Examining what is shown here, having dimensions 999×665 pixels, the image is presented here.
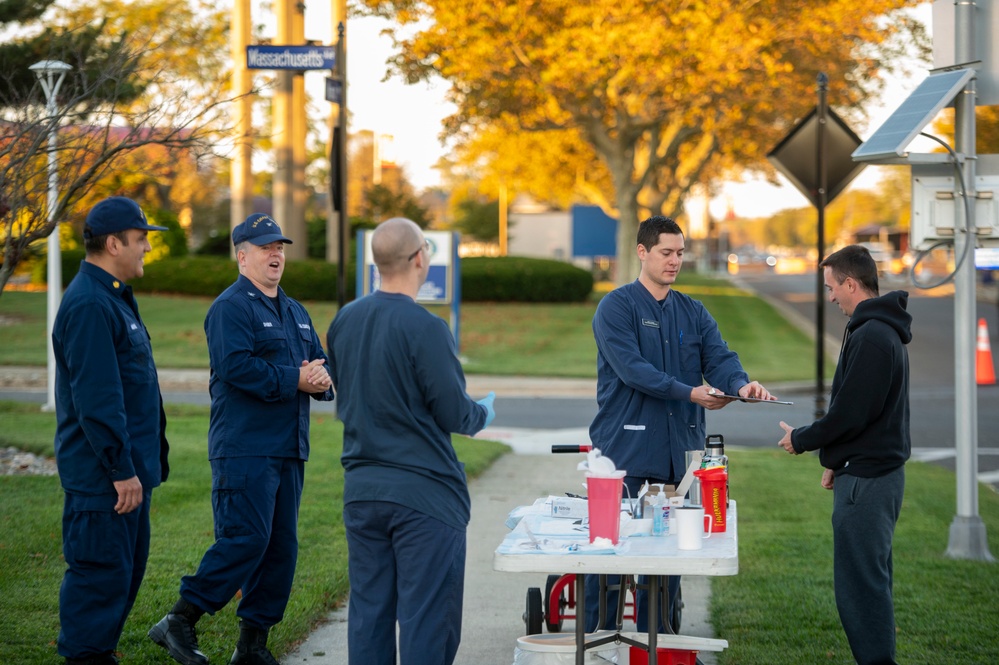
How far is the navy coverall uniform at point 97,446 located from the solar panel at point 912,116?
163 inches

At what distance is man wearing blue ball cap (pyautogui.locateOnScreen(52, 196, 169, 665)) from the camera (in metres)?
4.86

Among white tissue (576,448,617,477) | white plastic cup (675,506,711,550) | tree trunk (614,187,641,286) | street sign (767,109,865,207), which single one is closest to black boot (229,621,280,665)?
white tissue (576,448,617,477)

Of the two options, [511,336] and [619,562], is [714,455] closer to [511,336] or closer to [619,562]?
[619,562]

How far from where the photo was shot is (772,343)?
28.1m

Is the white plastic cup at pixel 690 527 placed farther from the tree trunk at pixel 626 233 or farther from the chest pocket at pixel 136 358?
the tree trunk at pixel 626 233

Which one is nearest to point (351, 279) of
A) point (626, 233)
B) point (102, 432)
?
point (626, 233)

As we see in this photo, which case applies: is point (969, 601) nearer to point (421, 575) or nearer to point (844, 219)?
point (421, 575)

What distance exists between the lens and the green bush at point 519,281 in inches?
1378

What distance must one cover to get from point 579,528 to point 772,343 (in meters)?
24.2

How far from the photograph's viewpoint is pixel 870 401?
5.02m

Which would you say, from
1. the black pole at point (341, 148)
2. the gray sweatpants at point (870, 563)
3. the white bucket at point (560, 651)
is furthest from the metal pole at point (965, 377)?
the black pole at point (341, 148)

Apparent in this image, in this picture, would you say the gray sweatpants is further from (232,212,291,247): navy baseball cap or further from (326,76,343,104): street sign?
(326,76,343,104): street sign

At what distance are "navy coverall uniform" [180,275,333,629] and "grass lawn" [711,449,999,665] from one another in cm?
228

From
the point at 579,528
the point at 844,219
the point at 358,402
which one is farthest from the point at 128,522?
the point at 844,219
